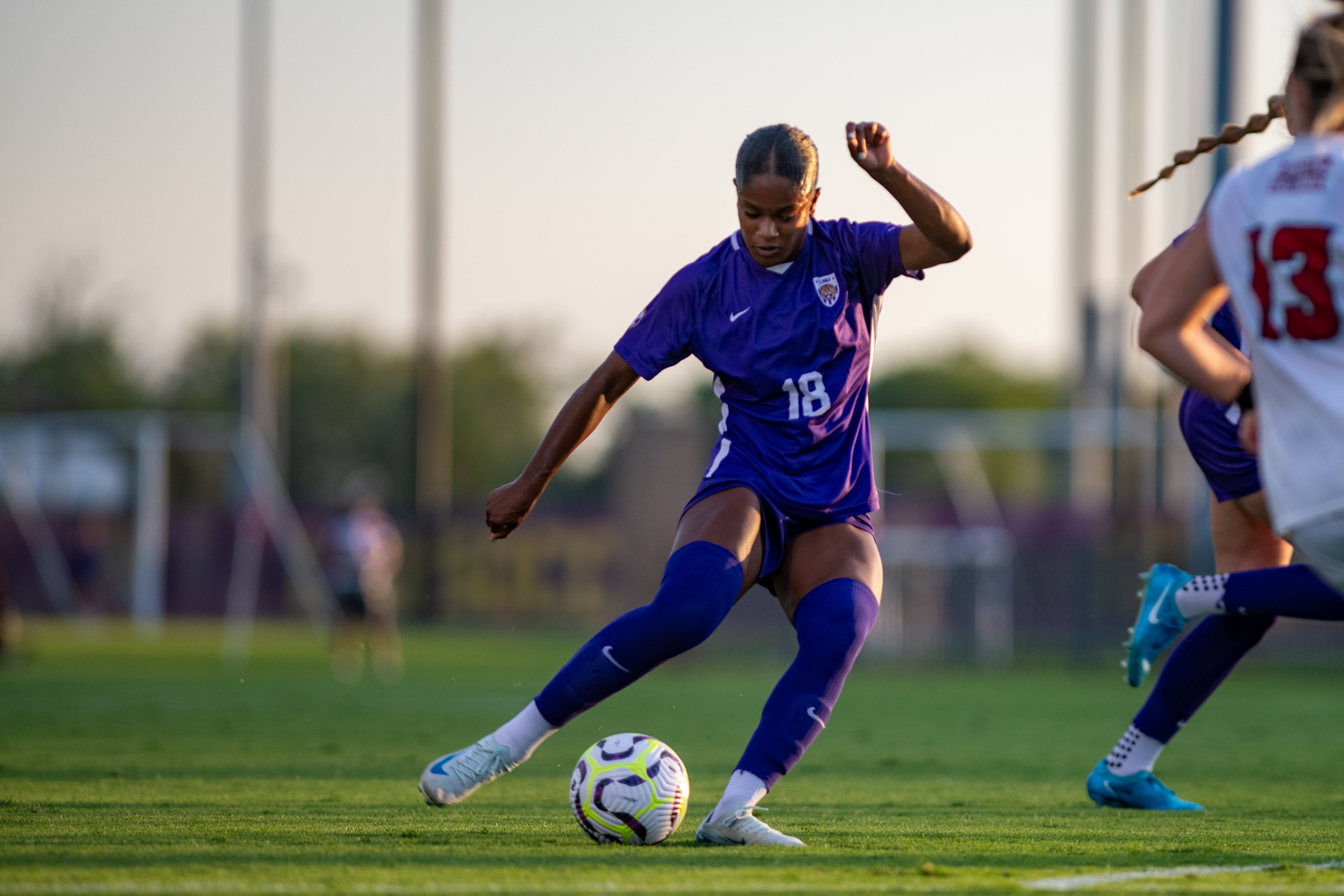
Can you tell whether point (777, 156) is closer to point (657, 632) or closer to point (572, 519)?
point (657, 632)

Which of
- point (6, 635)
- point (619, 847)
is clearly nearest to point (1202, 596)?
point (619, 847)

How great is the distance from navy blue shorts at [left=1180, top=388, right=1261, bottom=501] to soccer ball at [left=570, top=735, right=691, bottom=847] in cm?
212

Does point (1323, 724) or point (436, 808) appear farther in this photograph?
point (1323, 724)

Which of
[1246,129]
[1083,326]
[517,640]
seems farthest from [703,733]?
[1083,326]

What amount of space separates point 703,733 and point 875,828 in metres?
4.47

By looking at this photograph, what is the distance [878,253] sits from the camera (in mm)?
4516

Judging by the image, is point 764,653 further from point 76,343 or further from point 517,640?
point 76,343

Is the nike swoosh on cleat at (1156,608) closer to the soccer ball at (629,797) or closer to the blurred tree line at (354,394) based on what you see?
→ the soccer ball at (629,797)

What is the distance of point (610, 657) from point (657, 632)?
6.6 inches

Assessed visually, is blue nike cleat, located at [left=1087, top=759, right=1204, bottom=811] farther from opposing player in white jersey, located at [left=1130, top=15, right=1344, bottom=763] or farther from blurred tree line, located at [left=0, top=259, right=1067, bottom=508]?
blurred tree line, located at [left=0, top=259, right=1067, bottom=508]

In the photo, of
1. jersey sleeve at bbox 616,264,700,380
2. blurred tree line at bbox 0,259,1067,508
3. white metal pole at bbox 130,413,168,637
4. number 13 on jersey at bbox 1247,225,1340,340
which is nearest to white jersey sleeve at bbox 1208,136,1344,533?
number 13 on jersey at bbox 1247,225,1340,340

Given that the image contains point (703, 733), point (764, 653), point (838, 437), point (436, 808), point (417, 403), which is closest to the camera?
point (838, 437)

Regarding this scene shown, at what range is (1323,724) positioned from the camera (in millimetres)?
10094

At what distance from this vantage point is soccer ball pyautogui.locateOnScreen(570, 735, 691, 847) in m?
4.25
